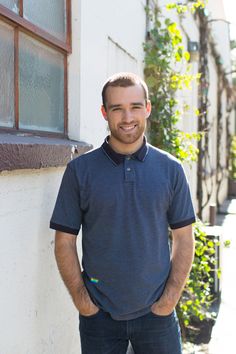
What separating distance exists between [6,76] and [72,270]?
2.80ft

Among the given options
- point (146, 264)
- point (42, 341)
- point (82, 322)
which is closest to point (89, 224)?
point (146, 264)

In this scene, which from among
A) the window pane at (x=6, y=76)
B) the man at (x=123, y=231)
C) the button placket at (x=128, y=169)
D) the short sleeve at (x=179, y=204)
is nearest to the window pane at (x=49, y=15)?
the window pane at (x=6, y=76)

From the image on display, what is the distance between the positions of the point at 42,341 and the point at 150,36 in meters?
3.04

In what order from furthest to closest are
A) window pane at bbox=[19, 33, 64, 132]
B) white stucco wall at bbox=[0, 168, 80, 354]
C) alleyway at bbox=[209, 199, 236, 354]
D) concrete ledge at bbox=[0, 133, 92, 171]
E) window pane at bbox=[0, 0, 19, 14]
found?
alleyway at bbox=[209, 199, 236, 354]
window pane at bbox=[19, 33, 64, 132]
window pane at bbox=[0, 0, 19, 14]
white stucco wall at bbox=[0, 168, 80, 354]
concrete ledge at bbox=[0, 133, 92, 171]

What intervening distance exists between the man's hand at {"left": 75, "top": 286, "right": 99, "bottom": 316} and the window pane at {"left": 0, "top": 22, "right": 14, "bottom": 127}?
0.77 metres

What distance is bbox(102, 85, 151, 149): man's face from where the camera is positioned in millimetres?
2170

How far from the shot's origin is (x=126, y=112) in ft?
7.11

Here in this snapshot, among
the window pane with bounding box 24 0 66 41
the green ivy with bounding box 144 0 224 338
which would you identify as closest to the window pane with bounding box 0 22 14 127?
the window pane with bounding box 24 0 66 41

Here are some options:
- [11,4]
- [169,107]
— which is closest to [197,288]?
[169,107]

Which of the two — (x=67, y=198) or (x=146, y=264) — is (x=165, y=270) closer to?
(x=146, y=264)

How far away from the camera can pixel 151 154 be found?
2.29 meters

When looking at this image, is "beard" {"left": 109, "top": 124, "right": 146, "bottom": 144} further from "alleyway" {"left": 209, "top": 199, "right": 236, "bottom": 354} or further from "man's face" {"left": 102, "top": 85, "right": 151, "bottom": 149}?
"alleyway" {"left": 209, "top": 199, "right": 236, "bottom": 354}

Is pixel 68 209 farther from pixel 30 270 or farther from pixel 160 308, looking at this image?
pixel 160 308

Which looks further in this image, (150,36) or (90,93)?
(150,36)
